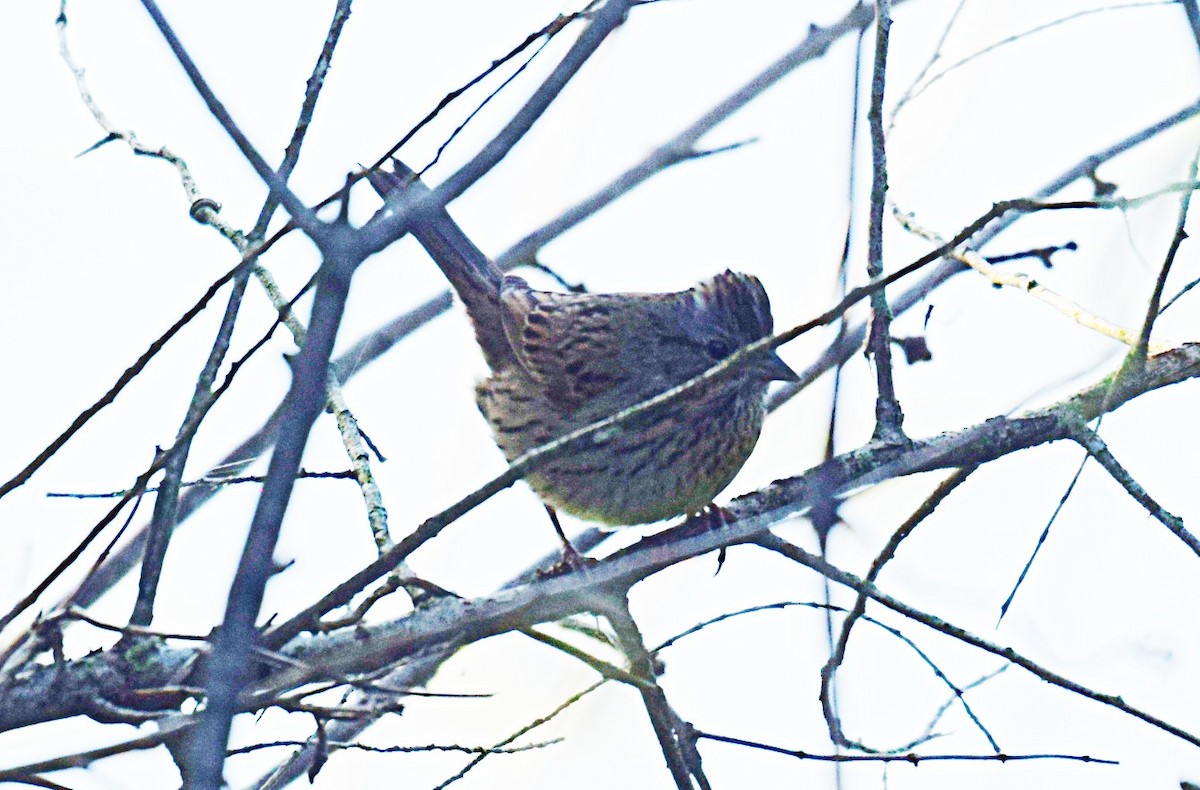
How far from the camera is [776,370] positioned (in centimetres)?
487

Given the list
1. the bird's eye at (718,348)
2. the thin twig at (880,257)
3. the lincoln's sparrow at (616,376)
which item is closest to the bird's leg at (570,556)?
the lincoln's sparrow at (616,376)

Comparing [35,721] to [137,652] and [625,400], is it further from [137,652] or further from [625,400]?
[625,400]

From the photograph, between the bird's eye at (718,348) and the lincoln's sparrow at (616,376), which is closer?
the lincoln's sparrow at (616,376)

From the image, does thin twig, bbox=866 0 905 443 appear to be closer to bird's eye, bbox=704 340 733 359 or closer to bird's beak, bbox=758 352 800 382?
bird's beak, bbox=758 352 800 382

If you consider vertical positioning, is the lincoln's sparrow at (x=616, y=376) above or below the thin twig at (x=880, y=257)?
above

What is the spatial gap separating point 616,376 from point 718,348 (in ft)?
1.36

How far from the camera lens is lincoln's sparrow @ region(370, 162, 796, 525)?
190 inches

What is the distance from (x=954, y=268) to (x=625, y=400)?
4.85ft

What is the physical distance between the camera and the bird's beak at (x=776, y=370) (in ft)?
16.0

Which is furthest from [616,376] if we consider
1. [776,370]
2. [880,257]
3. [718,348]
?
[880,257]

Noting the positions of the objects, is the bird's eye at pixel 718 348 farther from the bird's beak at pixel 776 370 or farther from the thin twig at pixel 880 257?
the thin twig at pixel 880 257

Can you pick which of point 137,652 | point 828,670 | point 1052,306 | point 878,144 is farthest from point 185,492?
point 1052,306

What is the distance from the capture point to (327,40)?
2689mm

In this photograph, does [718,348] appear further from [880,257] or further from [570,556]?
[880,257]
